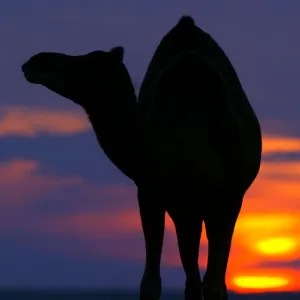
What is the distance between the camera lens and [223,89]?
10.3 m

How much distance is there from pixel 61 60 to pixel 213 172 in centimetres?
160

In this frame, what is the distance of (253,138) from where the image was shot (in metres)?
10.7

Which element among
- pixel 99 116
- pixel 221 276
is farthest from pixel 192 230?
pixel 99 116

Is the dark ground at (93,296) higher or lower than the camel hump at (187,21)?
higher

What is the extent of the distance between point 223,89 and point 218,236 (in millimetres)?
1225

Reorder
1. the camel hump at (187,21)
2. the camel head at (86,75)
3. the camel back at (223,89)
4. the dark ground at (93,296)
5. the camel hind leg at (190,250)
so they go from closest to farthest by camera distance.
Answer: the camel head at (86,75)
the camel back at (223,89)
the camel hind leg at (190,250)
the camel hump at (187,21)
the dark ground at (93,296)

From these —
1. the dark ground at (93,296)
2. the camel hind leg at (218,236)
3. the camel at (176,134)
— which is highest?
the dark ground at (93,296)

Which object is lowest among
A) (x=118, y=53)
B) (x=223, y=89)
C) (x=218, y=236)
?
(x=218, y=236)

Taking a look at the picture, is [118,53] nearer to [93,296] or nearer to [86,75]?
[86,75]

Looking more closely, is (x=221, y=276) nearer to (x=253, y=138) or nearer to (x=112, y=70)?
(x=253, y=138)

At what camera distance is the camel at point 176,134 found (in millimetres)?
9195

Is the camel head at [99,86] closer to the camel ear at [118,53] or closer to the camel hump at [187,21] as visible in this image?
the camel ear at [118,53]

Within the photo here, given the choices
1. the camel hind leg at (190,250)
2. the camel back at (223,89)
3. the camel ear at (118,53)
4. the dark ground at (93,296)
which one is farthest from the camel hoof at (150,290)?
the dark ground at (93,296)

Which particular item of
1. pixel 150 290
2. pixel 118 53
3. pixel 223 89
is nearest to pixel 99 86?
pixel 118 53
